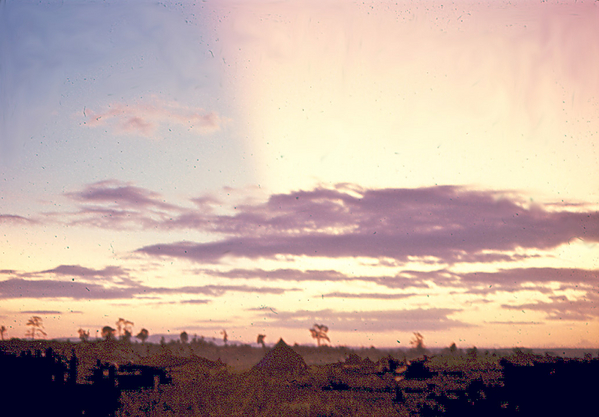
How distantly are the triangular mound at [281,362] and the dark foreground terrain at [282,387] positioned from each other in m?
0.10

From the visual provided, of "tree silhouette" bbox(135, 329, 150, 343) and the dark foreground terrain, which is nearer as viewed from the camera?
the dark foreground terrain

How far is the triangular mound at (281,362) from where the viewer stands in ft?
154

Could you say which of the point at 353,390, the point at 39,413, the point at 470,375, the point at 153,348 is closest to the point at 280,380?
the point at 353,390

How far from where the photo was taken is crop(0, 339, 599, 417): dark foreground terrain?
2198cm

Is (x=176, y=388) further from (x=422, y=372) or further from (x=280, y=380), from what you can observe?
(x=422, y=372)

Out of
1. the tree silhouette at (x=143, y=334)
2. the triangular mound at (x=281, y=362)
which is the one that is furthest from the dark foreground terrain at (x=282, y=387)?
the tree silhouette at (x=143, y=334)

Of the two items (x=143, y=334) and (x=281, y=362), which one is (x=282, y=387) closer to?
(x=281, y=362)

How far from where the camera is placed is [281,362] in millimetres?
48000

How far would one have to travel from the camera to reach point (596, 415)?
79.9ft

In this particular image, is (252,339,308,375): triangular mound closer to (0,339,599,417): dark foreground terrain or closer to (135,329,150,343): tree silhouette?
(0,339,599,417): dark foreground terrain

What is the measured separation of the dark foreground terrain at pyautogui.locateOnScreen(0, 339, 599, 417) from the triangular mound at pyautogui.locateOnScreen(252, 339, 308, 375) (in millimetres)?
104

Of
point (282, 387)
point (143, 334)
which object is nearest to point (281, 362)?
point (282, 387)

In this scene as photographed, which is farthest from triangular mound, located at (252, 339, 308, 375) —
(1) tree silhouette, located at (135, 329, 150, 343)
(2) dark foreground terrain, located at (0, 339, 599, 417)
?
(1) tree silhouette, located at (135, 329, 150, 343)

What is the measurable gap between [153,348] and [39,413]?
9674cm
